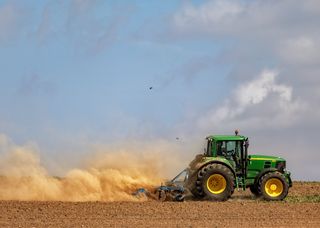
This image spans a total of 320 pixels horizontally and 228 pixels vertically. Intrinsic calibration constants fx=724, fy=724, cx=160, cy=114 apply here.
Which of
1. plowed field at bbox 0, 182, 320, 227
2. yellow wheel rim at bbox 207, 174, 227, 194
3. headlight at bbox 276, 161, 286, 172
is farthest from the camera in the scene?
headlight at bbox 276, 161, 286, 172

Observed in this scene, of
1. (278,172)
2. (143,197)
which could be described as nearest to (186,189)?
(143,197)

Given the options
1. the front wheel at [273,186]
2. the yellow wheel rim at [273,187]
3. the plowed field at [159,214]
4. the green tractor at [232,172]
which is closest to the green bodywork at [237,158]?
the green tractor at [232,172]

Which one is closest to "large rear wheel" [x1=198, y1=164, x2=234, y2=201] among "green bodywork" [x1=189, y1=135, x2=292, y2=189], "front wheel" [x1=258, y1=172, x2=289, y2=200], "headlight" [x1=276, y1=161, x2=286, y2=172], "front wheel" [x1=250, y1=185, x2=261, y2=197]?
"green bodywork" [x1=189, y1=135, x2=292, y2=189]

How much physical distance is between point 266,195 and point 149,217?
6.78m

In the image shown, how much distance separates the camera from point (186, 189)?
2606 cm

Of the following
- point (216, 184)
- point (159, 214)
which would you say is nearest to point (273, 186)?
point (216, 184)

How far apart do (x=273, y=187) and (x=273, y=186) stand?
36 mm

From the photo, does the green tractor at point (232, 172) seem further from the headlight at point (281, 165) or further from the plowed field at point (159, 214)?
the plowed field at point (159, 214)

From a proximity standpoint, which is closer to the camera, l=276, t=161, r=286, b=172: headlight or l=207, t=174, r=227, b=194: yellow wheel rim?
l=207, t=174, r=227, b=194: yellow wheel rim

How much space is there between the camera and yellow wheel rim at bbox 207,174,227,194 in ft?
83.3

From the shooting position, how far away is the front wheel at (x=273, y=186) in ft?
85.0

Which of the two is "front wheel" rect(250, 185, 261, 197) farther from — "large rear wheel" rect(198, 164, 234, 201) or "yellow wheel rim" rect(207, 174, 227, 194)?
"yellow wheel rim" rect(207, 174, 227, 194)

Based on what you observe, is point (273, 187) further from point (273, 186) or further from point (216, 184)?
point (216, 184)

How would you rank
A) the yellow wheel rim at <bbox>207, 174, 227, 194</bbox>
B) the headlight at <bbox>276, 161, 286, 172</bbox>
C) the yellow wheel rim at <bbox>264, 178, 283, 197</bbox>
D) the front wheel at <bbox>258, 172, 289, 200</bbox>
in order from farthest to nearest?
the headlight at <bbox>276, 161, 286, 172</bbox>, the yellow wheel rim at <bbox>264, 178, 283, 197</bbox>, the front wheel at <bbox>258, 172, 289, 200</bbox>, the yellow wheel rim at <bbox>207, 174, 227, 194</bbox>
